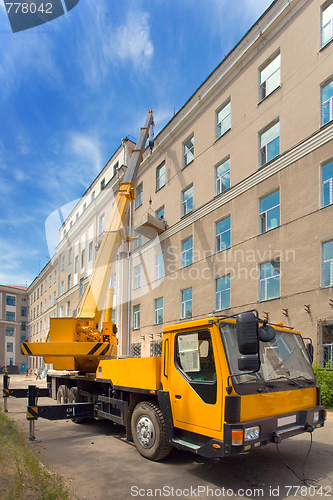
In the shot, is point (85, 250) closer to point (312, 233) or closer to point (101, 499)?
point (312, 233)

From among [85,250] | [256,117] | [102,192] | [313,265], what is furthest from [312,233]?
[85,250]

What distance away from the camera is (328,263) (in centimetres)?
1215

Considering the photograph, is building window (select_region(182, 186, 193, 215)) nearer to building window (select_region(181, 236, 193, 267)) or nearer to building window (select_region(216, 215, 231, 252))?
building window (select_region(181, 236, 193, 267))

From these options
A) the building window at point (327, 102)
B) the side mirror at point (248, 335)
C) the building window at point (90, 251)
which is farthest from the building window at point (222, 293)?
the building window at point (90, 251)

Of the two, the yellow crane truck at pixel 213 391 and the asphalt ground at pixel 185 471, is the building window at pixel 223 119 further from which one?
the asphalt ground at pixel 185 471

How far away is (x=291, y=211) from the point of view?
13508 mm

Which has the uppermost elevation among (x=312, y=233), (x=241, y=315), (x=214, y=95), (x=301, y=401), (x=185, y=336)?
(x=214, y=95)

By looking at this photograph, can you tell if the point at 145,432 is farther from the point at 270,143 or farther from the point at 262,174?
the point at 270,143

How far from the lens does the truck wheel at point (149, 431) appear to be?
212 inches

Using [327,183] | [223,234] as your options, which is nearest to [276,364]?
[327,183]

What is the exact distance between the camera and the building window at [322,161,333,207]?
1237 cm

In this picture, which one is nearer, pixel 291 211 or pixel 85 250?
pixel 291 211

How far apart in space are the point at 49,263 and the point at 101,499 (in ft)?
158

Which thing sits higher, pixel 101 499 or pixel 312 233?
pixel 312 233
